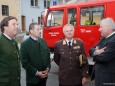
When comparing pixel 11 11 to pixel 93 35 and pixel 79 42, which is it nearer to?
pixel 93 35

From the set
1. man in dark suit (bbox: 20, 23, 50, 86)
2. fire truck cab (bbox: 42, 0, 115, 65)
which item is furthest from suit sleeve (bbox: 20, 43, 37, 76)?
fire truck cab (bbox: 42, 0, 115, 65)

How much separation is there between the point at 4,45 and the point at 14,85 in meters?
0.64

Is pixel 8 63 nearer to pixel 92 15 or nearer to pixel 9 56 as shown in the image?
pixel 9 56

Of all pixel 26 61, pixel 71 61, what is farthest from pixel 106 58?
pixel 26 61

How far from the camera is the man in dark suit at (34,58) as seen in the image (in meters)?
5.16

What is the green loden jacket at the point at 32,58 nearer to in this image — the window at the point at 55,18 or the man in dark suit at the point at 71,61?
the man in dark suit at the point at 71,61

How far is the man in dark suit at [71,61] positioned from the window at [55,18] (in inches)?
222

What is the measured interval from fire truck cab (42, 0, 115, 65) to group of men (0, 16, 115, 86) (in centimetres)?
446

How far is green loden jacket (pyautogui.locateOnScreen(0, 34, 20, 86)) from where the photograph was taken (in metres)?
4.38

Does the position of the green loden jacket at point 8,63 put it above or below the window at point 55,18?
below

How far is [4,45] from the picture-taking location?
4.42m

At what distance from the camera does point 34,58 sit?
518 centimetres

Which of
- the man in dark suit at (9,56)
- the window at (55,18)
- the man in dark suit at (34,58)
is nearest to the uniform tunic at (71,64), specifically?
the man in dark suit at (34,58)

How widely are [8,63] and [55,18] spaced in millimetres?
6758
